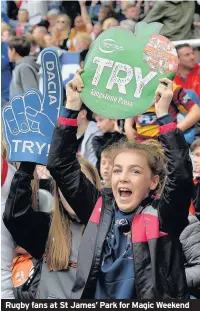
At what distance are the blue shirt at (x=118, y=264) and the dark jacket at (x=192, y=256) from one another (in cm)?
80

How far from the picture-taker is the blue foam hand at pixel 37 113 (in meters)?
4.06

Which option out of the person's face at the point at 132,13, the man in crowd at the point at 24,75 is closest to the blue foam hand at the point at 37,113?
the man in crowd at the point at 24,75

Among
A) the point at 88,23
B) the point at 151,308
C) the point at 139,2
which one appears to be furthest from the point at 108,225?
the point at 88,23

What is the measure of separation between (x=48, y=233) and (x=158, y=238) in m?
0.78

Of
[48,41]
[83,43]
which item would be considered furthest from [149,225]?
[48,41]

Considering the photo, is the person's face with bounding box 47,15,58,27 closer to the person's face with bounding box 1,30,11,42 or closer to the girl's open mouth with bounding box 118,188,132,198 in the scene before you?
the person's face with bounding box 1,30,11,42

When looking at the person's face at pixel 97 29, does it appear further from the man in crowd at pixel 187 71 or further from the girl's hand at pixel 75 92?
the girl's hand at pixel 75 92

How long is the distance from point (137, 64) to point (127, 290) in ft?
3.53

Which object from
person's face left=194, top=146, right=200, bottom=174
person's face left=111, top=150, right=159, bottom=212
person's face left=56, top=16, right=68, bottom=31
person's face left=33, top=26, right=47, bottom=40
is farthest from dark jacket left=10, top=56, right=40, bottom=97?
person's face left=111, top=150, right=159, bottom=212

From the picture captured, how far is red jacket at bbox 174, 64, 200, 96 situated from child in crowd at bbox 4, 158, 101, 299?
273 cm

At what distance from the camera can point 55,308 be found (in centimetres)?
384

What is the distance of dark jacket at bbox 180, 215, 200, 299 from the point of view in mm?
4191

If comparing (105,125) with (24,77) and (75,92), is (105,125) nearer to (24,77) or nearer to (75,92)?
(24,77)

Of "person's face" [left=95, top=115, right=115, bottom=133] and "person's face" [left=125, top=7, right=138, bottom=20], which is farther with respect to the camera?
"person's face" [left=125, top=7, right=138, bottom=20]
